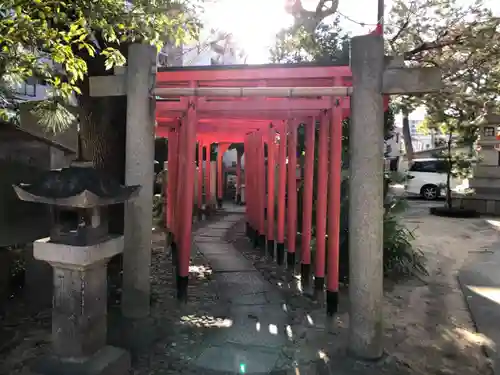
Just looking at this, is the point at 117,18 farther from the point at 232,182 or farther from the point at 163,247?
the point at 232,182

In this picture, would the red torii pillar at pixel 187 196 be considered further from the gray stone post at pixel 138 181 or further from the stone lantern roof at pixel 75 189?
the stone lantern roof at pixel 75 189

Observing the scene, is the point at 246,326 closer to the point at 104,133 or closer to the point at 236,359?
the point at 236,359

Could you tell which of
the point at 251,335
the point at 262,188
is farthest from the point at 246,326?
the point at 262,188

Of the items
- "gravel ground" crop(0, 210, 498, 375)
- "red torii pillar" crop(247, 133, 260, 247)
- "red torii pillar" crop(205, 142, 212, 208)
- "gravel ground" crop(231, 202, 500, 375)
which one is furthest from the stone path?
"red torii pillar" crop(205, 142, 212, 208)

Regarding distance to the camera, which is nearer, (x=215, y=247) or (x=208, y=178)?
(x=215, y=247)

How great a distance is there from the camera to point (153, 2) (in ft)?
20.0

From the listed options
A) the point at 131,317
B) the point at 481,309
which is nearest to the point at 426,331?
the point at 481,309

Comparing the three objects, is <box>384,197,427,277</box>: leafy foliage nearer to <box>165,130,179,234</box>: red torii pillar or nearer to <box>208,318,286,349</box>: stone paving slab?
<box>208,318,286,349</box>: stone paving slab

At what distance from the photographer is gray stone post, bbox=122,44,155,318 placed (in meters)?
4.92

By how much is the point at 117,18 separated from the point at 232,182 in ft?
57.6

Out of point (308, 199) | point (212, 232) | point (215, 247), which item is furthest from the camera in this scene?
point (212, 232)

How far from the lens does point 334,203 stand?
5.45 meters

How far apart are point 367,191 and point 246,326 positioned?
2321mm

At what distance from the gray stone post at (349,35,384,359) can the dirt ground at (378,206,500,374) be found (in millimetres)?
611
